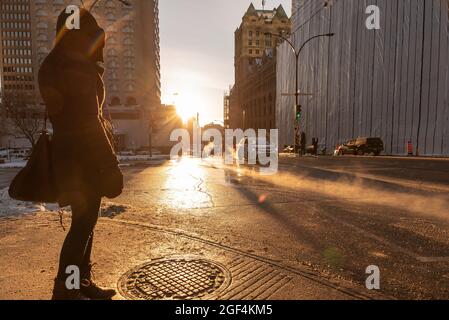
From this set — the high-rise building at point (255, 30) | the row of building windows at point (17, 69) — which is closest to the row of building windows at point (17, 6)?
the row of building windows at point (17, 69)

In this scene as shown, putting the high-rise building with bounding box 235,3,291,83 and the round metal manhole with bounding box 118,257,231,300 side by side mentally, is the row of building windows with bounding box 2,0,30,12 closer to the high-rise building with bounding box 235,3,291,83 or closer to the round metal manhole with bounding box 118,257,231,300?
the high-rise building with bounding box 235,3,291,83

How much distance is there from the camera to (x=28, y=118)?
38938mm

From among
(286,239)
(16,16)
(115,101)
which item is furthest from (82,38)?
(16,16)

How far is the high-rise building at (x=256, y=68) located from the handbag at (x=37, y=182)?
74924mm

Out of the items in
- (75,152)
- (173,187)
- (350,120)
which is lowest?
(173,187)

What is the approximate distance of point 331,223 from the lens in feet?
16.5

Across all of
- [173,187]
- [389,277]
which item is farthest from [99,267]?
[173,187]

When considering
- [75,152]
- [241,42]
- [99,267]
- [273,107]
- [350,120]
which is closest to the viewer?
[75,152]

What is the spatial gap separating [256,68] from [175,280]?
88.6m

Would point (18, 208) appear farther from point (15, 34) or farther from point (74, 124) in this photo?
point (15, 34)

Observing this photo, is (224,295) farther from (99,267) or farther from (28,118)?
(28,118)

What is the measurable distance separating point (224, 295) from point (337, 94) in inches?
1537

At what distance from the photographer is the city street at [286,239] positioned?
9.49 ft

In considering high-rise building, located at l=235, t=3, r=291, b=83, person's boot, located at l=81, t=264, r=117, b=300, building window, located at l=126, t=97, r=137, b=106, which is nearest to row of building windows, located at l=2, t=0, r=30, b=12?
high-rise building, located at l=235, t=3, r=291, b=83
